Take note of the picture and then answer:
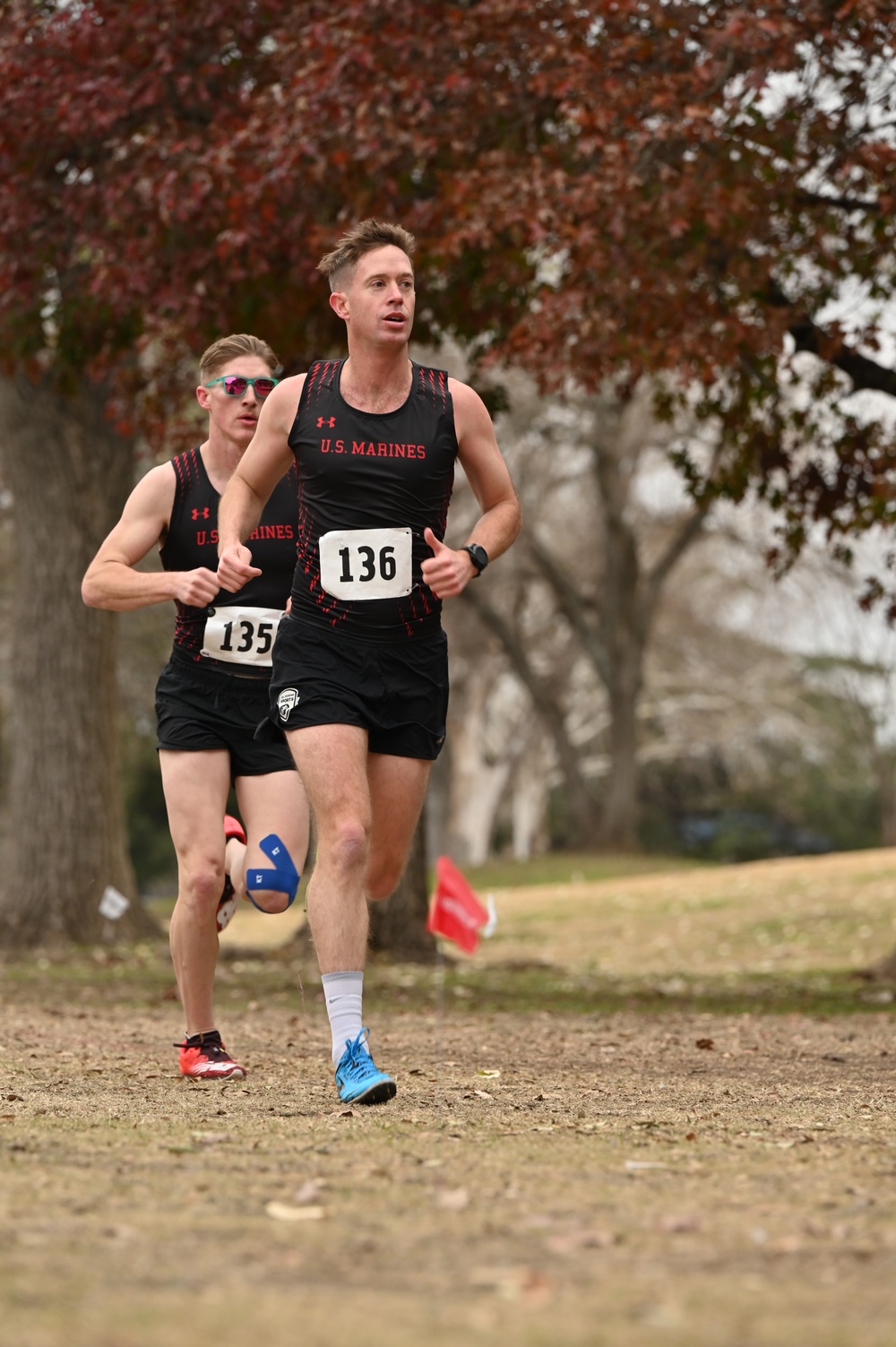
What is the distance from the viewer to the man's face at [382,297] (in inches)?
227

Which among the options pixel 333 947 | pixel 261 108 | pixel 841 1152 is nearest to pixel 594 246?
pixel 261 108

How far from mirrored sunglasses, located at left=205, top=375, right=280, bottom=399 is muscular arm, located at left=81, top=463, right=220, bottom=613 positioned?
36 centimetres

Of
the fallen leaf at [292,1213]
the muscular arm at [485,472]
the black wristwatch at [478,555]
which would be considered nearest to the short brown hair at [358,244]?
the muscular arm at [485,472]

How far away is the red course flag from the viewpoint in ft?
32.0

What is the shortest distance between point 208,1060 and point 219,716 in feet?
3.94

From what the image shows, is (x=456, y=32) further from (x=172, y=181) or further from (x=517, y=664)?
(x=517, y=664)

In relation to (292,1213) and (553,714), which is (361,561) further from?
(553,714)

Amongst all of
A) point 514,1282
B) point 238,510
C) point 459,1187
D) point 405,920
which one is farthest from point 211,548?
point 405,920

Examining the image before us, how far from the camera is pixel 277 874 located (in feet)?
21.0

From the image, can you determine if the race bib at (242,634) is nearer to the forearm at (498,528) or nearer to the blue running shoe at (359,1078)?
the forearm at (498,528)

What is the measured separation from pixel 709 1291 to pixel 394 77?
27.4 feet

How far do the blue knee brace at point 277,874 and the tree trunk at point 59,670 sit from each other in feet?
27.3

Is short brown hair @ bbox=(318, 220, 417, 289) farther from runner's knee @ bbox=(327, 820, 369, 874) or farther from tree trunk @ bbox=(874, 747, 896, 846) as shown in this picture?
tree trunk @ bbox=(874, 747, 896, 846)

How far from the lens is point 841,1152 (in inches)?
179
